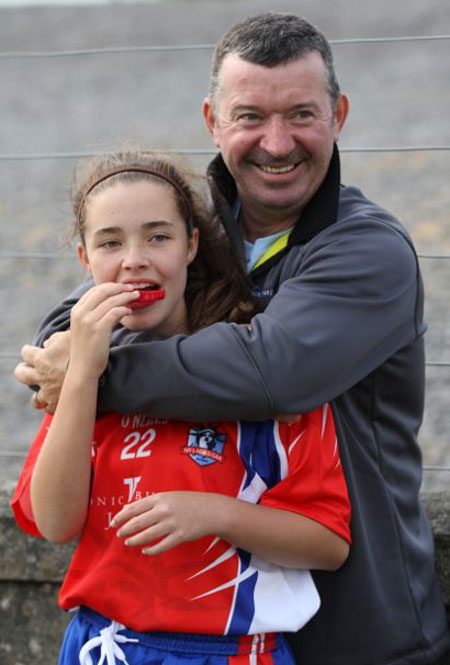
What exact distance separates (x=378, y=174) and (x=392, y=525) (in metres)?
7.20

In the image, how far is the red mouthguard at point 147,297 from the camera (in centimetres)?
246

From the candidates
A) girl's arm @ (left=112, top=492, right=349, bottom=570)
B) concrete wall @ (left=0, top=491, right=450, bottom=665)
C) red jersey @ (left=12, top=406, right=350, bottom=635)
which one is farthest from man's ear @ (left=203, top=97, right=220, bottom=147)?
concrete wall @ (left=0, top=491, right=450, bottom=665)

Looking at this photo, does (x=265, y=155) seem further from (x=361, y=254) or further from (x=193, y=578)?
(x=193, y=578)

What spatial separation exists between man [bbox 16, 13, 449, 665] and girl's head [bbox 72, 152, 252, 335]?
8 cm

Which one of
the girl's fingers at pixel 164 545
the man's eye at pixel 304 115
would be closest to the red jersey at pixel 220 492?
the girl's fingers at pixel 164 545

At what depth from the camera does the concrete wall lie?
3.22 m

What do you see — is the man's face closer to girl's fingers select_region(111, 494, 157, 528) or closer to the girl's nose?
the girl's nose

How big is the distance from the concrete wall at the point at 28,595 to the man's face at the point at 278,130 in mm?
930

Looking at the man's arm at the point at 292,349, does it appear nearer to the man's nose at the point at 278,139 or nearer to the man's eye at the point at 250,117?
the man's nose at the point at 278,139

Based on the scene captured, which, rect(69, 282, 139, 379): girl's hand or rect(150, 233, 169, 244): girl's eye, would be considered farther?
rect(150, 233, 169, 244): girl's eye

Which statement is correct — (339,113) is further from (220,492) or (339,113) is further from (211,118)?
(220,492)

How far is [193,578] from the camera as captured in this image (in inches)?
96.0

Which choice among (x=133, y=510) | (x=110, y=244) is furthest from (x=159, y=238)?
(x=133, y=510)

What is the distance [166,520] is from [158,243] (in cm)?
58
